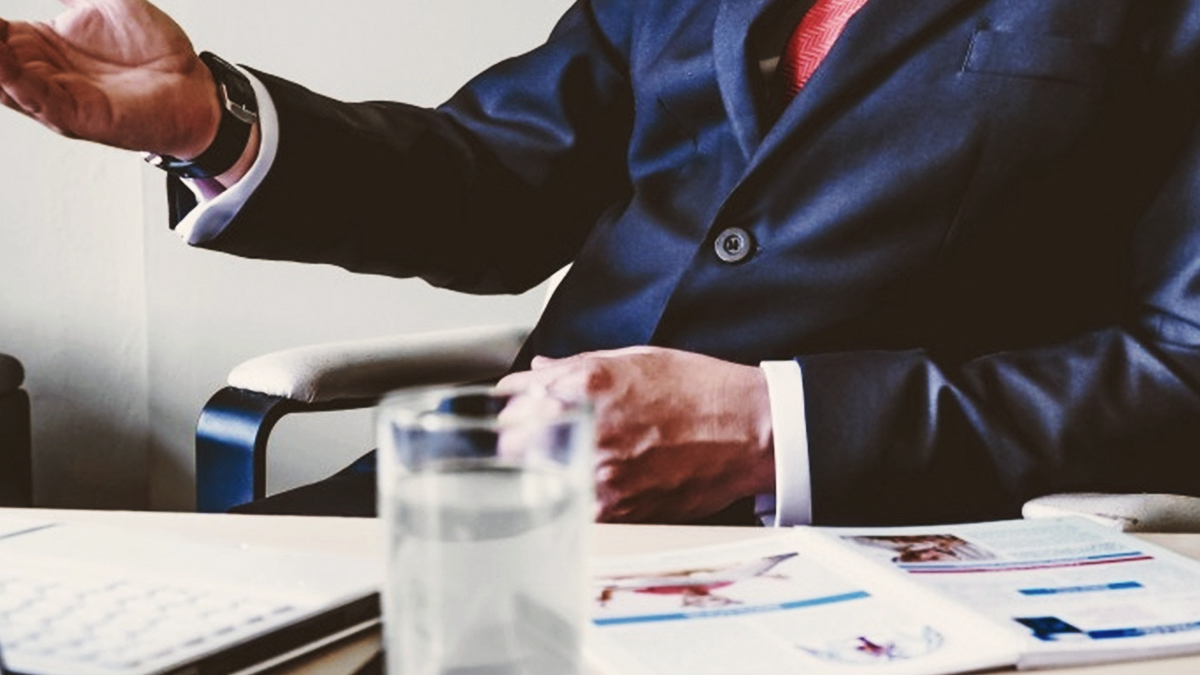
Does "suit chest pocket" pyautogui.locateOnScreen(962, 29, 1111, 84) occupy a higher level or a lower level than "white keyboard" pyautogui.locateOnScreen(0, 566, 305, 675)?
higher

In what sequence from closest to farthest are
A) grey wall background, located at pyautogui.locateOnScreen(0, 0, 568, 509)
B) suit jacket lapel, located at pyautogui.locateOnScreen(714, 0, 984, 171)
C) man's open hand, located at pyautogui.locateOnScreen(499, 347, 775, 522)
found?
man's open hand, located at pyautogui.locateOnScreen(499, 347, 775, 522), suit jacket lapel, located at pyautogui.locateOnScreen(714, 0, 984, 171), grey wall background, located at pyautogui.locateOnScreen(0, 0, 568, 509)

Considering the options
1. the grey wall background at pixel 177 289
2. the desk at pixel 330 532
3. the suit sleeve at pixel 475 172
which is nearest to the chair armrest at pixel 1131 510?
the desk at pixel 330 532

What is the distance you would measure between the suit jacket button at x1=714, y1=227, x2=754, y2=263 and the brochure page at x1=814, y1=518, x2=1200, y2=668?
0.35 m

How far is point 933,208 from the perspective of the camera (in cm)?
104

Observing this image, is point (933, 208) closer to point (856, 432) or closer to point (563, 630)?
point (856, 432)

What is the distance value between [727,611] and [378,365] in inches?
26.5

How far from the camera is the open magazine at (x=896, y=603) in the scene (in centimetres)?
55

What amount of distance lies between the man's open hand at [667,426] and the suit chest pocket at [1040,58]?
0.31m

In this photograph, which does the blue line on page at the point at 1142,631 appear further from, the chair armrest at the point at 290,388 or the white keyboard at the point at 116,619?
the chair armrest at the point at 290,388

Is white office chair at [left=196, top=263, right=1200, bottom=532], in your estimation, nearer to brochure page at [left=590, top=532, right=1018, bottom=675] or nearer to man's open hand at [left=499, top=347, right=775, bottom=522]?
man's open hand at [left=499, top=347, right=775, bottom=522]

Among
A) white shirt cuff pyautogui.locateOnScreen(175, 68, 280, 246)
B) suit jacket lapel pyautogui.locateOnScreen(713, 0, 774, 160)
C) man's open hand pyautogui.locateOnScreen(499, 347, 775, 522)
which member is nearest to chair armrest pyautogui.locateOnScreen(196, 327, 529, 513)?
white shirt cuff pyautogui.locateOnScreen(175, 68, 280, 246)

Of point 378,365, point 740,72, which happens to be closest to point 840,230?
point 740,72

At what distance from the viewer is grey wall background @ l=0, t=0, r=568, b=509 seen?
203 centimetres

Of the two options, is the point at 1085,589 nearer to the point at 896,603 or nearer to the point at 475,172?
the point at 896,603
